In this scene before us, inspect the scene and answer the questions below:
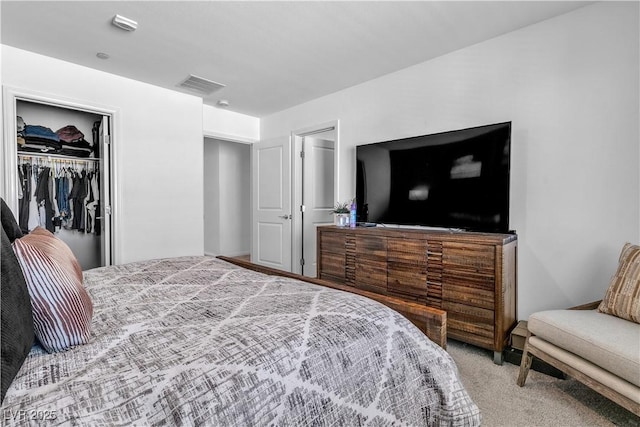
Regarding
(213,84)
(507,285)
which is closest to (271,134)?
(213,84)

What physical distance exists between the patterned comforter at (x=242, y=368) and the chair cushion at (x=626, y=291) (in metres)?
1.22

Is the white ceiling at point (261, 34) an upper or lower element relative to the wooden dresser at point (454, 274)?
upper

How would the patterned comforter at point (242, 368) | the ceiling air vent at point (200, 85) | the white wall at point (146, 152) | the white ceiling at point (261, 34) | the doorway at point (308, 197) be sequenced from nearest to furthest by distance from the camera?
the patterned comforter at point (242, 368) → the white ceiling at point (261, 34) → the white wall at point (146, 152) → the ceiling air vent at point (200, 85) → the doorway at point (308, 197)

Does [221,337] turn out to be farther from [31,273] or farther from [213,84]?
[213,84]

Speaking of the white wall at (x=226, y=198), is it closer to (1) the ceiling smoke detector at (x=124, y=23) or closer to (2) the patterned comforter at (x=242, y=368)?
(1) the ceiling smoke detector at (x=124, y=23)

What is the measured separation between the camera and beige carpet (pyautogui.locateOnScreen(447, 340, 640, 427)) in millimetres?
1581

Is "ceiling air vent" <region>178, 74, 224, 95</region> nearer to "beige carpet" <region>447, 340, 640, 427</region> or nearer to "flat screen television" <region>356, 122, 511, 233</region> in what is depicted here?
"flat screen television" <region>356, 122, 511, 233</region>

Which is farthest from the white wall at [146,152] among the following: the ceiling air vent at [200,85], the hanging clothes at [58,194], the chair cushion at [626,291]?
the chair cushion at [626,291]

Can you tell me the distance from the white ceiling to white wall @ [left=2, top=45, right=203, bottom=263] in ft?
0.59

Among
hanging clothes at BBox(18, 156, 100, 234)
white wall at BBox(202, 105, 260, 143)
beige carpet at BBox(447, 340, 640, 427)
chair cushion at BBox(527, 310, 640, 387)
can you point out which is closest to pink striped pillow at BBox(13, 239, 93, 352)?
beige carpet at BBox(447, 340, 640, 427)

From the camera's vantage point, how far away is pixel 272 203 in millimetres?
4523

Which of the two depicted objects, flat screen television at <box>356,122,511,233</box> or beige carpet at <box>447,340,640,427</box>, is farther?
flat screen television at <box>356,122,511,233</box>

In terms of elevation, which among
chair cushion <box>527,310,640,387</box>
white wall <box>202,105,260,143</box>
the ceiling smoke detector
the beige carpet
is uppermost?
the ceiling smoke detector

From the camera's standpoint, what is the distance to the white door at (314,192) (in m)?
4.30
